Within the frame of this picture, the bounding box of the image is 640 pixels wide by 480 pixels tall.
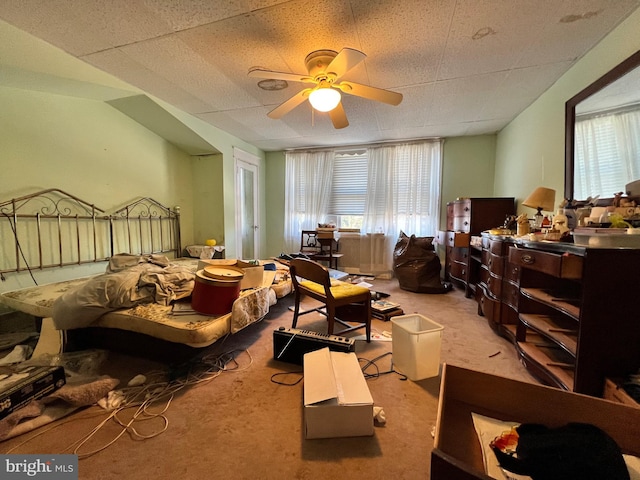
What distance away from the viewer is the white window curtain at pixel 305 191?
4.68 metres

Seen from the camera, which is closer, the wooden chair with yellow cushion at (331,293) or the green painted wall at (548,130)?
the green painted wall at (548,130)

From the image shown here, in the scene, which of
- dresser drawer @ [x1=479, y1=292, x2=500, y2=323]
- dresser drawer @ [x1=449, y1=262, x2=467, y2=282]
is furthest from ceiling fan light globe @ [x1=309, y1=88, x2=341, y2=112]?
dresser drawer @ [x1=449, y1=262, x2=467, y2=282]

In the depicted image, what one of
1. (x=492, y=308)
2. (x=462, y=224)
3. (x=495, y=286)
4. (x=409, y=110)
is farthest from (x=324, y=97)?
(x=462, y=224)

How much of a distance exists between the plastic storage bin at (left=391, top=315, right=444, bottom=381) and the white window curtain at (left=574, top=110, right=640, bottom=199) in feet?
4.96

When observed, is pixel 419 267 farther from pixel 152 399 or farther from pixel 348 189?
pixel 152 399

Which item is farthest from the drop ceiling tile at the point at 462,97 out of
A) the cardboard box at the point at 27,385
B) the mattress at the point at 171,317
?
the cardboard box at the point at 27,385

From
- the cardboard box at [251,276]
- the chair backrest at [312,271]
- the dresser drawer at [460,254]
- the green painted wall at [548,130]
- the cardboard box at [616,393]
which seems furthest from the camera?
the dresser drawer at [460,254]

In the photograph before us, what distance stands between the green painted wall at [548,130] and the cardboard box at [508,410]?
84.5 inches

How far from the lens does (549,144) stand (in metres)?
2.48

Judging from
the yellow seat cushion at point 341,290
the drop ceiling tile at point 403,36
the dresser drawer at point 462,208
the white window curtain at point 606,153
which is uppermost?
the drop ceiling tile at point 403,36

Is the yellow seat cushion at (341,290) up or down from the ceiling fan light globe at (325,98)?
down

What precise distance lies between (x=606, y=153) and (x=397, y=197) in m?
2.67

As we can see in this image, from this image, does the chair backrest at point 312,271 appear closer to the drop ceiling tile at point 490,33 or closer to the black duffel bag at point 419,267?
the drop ceiling tile at point 490,33

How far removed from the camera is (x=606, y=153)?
69.2 inches
